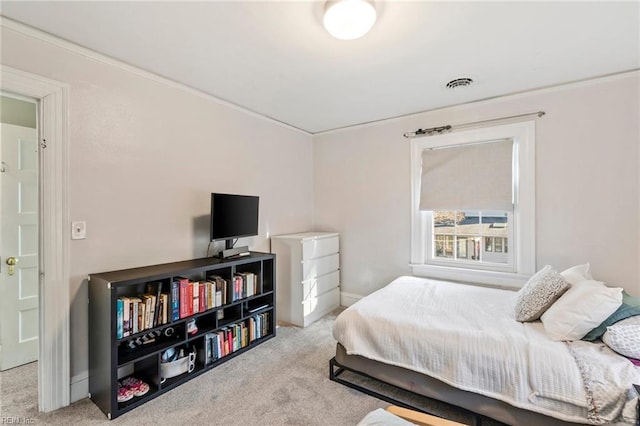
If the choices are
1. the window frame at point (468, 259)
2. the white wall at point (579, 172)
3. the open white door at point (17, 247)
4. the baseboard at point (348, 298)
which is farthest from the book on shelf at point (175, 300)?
the window frame at point (468, 259)

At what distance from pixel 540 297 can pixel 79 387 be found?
3233 millimetres

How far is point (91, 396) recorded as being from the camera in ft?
6.70

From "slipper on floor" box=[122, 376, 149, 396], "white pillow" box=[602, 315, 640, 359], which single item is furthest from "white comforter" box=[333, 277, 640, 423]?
"slipper on floor" box=[122, 376, 149, 396]

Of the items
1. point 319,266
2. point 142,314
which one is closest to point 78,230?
point 142,314

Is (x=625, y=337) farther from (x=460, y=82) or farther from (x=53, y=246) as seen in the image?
(x=53, y=246)

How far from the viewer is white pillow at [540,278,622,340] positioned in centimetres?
168

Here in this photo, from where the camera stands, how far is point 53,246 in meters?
1.93

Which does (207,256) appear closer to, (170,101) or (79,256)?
(79,256)

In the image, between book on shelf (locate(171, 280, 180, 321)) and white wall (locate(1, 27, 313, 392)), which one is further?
book on shelf (locate(171, 280, 180, 321))

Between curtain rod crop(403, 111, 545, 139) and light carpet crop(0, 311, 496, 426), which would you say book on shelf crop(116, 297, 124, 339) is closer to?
light carpet crop(0, 311, 496, 426)

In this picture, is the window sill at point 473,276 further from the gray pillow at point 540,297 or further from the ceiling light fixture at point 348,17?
the ceiling light fixture at point 348,17

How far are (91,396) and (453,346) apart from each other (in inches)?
97.3

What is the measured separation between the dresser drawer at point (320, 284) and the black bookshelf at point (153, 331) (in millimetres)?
508

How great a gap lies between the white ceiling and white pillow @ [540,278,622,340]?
1.65 meters
